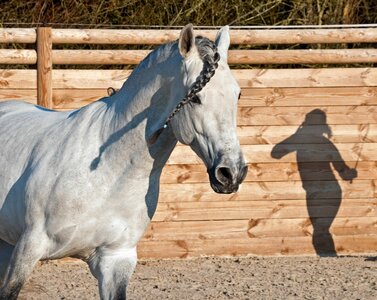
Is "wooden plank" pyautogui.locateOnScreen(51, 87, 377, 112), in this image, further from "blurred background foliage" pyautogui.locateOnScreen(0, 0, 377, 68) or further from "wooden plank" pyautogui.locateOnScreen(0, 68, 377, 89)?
"blurred background foliage" pyautogui.locateOnScreen(0, 0, 377, 68)

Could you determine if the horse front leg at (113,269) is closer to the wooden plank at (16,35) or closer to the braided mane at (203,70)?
the braided mane at (203,70)

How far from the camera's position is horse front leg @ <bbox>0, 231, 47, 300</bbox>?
14.9 ft

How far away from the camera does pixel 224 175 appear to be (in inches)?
156

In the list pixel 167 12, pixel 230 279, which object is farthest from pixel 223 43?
pixel 167 12

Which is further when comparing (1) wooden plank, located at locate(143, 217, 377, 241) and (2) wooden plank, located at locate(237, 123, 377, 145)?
(2) wooden plank, located at locate(237, 123, 377, 145)

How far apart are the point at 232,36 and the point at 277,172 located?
1.11 metres

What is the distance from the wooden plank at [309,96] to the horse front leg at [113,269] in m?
3.52

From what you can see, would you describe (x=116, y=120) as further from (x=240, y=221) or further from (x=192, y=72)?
Result: (x=240, y=221)

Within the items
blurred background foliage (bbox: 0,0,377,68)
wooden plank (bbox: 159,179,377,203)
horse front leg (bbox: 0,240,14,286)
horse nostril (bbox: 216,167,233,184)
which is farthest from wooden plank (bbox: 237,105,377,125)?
horse nostril (bbox: 216,167,233,184)

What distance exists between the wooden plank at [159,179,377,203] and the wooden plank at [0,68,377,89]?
2.53 ft

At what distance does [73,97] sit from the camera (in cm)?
781

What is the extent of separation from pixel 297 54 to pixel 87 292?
8.80 feet

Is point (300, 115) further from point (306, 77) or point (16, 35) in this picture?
point (16, 35)

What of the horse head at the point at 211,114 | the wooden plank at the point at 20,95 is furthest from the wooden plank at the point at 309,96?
the horse head at the point at 211,114
